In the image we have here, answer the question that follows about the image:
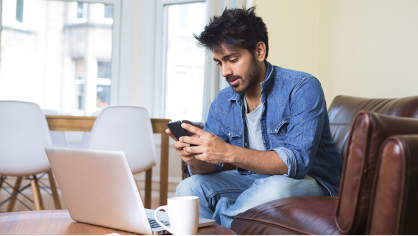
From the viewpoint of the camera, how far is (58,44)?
11.9ft

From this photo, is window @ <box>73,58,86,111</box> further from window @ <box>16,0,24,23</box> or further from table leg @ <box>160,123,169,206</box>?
table leg @ <box>160,123,169,206</box>

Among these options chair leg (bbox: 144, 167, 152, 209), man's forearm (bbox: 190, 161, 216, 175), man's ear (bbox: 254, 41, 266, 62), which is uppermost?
man's ear (bbox: 254, 41, 266, 62)

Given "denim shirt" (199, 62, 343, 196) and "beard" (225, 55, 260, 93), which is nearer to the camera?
"denim shirt" (199, 62, 343, 196)

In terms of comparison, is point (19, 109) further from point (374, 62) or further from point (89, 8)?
point (374, 62)

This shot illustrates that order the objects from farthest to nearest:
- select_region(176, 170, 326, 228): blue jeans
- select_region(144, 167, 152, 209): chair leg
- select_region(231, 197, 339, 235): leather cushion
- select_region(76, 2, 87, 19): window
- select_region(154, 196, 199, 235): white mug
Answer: select_region(76, 2, 87, 19): window, select_region(144, 167, 152, 209): chair leg, select_region(176, 170, 326, 228): blue jeans, select_region(231, 197, 339, 235): leather cushion, select_region(154, 196, 199, 235): white mug

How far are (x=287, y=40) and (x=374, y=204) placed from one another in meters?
2.21

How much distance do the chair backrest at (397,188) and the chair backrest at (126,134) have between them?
168cm

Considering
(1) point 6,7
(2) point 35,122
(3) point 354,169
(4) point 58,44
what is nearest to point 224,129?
(3) point 354,169

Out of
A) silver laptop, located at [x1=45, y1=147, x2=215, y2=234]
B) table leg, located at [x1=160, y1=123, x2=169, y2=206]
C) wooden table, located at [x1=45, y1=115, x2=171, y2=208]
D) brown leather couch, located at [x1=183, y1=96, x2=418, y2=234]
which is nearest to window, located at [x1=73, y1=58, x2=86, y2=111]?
wooden table, located at [x1=45, y1=115, x2=171, y2=208]

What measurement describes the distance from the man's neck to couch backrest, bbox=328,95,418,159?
1.42 ft

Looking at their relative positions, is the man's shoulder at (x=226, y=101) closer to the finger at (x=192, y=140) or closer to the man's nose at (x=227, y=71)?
the man's nose at (x=227, y=71)

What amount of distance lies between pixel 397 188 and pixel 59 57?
3.61 meters

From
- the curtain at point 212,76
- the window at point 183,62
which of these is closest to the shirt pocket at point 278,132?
the curtain at point 212,76

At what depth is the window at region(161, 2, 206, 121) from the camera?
11.8 ft
